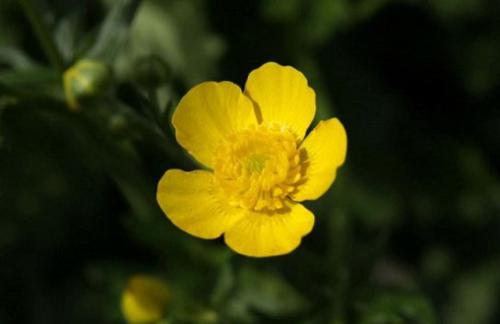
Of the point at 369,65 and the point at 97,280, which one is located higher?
the point at 369,65

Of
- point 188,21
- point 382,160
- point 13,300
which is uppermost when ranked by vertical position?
point 382,160

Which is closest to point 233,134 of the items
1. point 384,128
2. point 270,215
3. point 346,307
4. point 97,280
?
point 270,215

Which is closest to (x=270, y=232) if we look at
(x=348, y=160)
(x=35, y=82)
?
(x=35, y=82)

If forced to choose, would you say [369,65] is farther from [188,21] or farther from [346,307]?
[346,307]

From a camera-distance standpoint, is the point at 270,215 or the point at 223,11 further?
the point at 223,11

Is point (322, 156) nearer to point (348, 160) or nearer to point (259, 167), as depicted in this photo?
point (259, 167)
